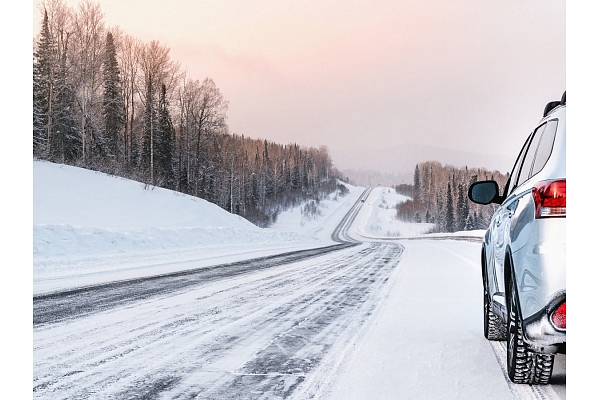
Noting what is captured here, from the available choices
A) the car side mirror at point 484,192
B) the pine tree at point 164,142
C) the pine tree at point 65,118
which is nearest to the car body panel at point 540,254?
the car side mirror at point 484,192

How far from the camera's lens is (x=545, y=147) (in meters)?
3.69

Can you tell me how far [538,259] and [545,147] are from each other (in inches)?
40.7

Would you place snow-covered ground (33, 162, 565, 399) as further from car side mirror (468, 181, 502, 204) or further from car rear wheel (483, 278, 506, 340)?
car side mirror (468, 181, 502, 204)

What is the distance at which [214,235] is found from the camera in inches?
1007

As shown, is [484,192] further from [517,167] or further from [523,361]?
[523,361]

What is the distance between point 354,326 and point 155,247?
14.2 metres

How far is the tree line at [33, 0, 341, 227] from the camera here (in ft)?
139

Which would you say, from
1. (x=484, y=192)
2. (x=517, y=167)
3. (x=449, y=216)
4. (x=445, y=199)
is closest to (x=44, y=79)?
(x=484, y=192)

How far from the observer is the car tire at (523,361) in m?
3.61

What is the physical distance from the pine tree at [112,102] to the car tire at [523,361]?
47.7m

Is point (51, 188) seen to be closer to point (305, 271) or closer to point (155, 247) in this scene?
point (155, 247)

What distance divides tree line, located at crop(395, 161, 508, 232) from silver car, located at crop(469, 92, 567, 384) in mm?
71061
